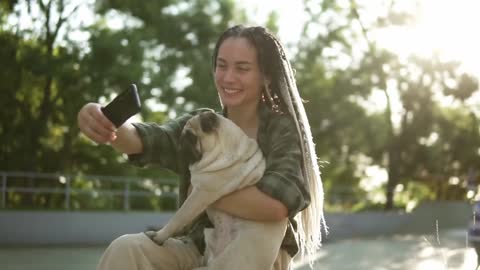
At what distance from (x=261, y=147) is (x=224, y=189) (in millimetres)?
159

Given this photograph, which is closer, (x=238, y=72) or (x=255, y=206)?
(x=255, y=206)

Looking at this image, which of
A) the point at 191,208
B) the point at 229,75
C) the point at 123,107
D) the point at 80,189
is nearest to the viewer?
the point at 123,107

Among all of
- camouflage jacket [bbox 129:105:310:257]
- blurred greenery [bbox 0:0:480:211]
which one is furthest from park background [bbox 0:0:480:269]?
camouflage jacket [bbox 129:105:310:257]

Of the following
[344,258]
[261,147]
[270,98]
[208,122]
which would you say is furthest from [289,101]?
[344,258]

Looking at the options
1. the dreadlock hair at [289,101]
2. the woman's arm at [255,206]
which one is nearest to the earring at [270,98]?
the dreadlock hair at [289,101]

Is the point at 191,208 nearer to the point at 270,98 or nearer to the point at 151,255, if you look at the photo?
the point at 151,255

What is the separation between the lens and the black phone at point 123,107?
5.51 ft

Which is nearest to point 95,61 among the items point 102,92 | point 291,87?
point 102,92

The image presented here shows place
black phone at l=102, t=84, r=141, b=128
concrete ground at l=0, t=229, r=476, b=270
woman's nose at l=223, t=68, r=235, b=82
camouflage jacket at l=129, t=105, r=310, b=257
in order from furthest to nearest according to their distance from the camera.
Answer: concrete ground at l=0, t=229, r=476, b=270, woman's nose at l=223, t=68, r=235, b=82, camouflage jacket at l=129, t=105, r=310, b=257, black phone at l=102, t=84, r=141, b=128

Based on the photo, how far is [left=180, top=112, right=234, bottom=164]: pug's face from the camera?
182 centimetres

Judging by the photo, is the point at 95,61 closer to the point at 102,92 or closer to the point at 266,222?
the point at 102,92

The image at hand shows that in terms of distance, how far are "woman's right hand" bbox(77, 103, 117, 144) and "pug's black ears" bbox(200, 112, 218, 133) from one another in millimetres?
192

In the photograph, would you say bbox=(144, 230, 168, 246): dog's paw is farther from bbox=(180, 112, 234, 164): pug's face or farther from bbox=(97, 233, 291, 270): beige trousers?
bbox=(180, 112, 234, 164): pug's face

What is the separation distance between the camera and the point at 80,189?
19547mm
